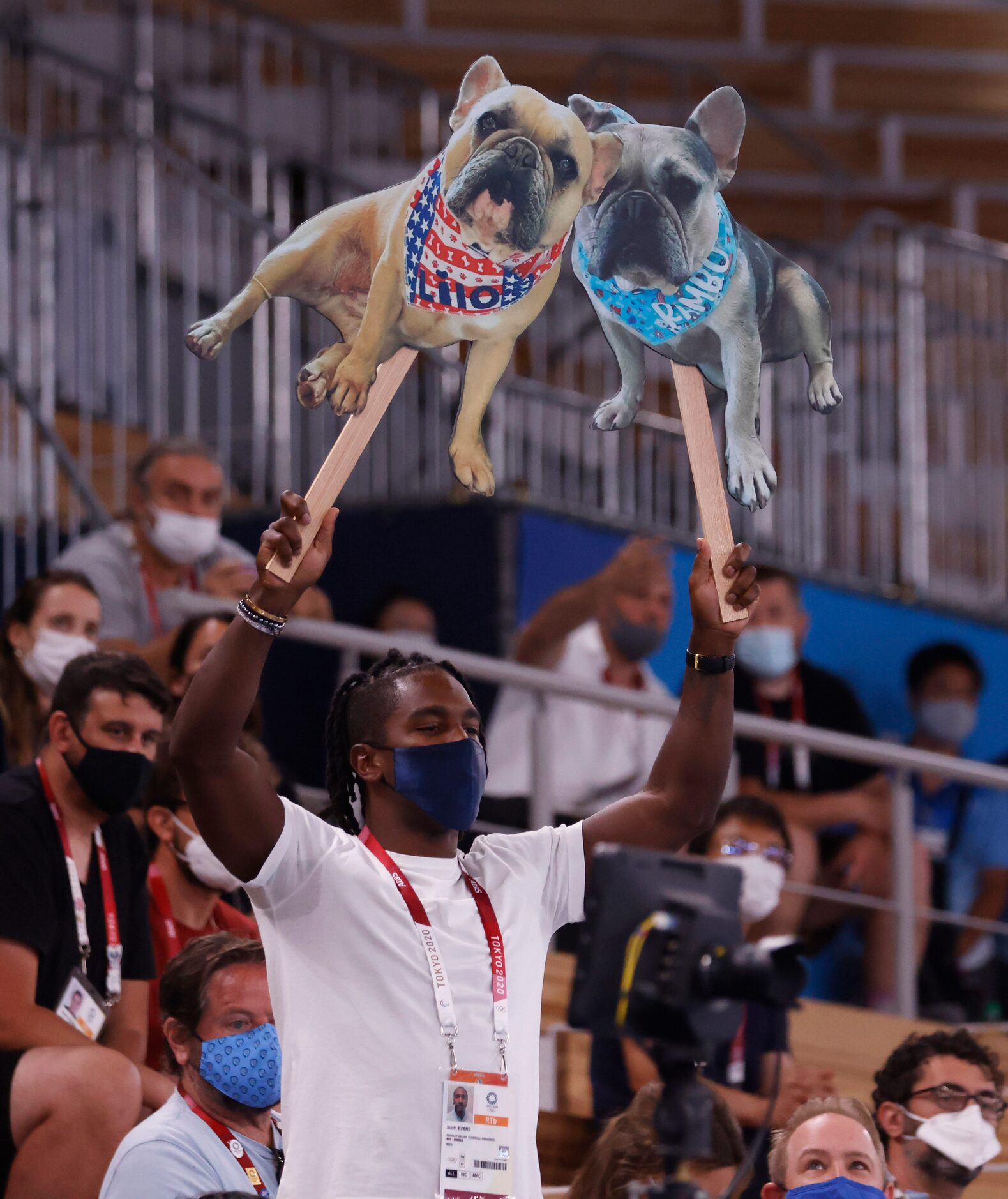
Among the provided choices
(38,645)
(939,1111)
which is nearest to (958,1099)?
(939,1111)

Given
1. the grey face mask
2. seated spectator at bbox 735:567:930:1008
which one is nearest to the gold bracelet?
the grey face mask

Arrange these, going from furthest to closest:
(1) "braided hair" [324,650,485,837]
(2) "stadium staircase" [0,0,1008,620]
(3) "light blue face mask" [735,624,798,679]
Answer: (2) "stadium staircase" [0,0,1008,620] < (3) "light blue face mask" [735,624,798,679] < (1) "braided hair" [324,650,485,837]

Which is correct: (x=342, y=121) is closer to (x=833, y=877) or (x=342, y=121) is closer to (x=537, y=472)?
(x=537, y=472)

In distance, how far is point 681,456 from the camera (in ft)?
25.7

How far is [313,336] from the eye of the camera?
8.16 metres

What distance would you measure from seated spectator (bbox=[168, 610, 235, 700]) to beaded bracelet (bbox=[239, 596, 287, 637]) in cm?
228

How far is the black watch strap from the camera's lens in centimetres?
301

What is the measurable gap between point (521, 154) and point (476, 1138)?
135cm

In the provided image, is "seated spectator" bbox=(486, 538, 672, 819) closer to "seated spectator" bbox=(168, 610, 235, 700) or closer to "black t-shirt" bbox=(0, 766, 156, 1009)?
"seated spectator" bbox=(168, 610, 235, 700)

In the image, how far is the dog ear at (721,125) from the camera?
3119 millimetres

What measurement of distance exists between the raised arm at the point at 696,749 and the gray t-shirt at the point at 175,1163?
857 mm

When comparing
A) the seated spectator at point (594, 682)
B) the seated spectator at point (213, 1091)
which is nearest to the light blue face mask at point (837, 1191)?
the seated spectator at point (213, 1091)

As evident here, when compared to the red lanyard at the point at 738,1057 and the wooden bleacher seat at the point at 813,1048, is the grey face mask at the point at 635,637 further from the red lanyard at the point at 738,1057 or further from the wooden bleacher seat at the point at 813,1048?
the red lanyard at the point at 738,1057

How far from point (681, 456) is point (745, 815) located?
2783 mm
